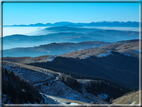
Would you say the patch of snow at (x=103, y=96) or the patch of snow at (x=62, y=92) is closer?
the patch of snow at (x=62, y=92)

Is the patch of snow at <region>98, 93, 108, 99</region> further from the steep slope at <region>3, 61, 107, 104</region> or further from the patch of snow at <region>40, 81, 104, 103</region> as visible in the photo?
the patch of snow at <region>40, 81, 104, 103</region>

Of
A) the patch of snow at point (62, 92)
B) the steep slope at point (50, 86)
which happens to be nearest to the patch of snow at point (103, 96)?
the steep slope at point (50, 86)

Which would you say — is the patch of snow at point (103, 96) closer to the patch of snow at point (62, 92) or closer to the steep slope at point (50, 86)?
the steep slope at point (50, 86)

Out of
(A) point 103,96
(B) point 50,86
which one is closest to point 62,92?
(B) point 50,86

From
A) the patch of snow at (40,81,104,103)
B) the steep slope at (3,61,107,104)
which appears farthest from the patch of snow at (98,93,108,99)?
the patch of snow at (40,81,104,103)

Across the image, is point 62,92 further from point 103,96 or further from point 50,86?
point 103,96

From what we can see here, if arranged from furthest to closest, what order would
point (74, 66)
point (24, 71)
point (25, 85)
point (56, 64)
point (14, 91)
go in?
point (74, 66), point (56, 64), point (24, 71), point (25, 85), point (14, 91)

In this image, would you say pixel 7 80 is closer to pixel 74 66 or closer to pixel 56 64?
pixel 56 64

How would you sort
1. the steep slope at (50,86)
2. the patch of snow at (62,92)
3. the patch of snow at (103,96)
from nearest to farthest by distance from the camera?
the patch of snow at (62,92), the steep slope at (50,86), the patch of snow at (103,96)

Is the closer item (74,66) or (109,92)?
(109,92)

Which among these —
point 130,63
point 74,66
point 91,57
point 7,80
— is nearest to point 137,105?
point 7,80

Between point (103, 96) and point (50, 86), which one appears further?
point (103, 96)
